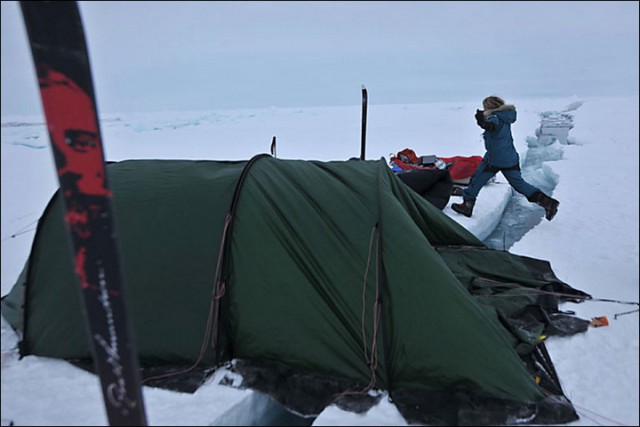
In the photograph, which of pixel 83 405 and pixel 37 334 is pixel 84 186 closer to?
pixel 83 405

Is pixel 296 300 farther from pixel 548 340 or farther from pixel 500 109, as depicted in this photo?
pixel 500 109

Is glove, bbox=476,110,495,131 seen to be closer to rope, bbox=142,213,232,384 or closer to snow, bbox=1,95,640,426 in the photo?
snow, bbox=1,95,640,426

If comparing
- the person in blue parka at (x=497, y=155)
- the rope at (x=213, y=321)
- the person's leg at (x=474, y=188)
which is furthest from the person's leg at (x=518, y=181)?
the rope at (x=213, y=321)

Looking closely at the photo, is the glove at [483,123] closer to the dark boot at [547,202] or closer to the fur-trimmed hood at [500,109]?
the fur-trimmed hood at [500,109]

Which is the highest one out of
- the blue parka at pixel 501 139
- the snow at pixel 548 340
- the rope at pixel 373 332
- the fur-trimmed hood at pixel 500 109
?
the fur-trimmed hood at pixel 500 109

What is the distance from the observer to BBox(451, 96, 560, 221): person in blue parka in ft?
15.2

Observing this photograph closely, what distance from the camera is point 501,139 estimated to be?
4730 millimetres

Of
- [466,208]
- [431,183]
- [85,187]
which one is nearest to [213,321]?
[85,187]

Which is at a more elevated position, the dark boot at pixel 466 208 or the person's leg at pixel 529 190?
the person's leg at pixel 529 190

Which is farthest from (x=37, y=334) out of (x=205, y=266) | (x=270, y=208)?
(x=270, y=208)

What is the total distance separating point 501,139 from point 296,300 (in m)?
3.47

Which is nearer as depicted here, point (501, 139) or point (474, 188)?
point (501, 139)

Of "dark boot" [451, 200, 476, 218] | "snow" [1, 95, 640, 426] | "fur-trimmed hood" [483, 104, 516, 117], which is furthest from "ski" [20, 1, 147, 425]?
"fur-trimmed hood" [483, 104, 516, 117]

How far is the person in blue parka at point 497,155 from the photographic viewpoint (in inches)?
183
